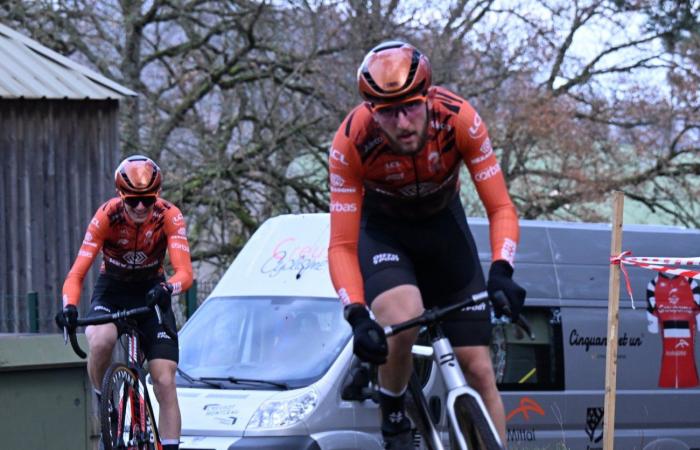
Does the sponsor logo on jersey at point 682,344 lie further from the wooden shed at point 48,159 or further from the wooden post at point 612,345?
the wooden shed at point 48,159

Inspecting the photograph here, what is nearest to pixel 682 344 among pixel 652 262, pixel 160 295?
pixel 652 262

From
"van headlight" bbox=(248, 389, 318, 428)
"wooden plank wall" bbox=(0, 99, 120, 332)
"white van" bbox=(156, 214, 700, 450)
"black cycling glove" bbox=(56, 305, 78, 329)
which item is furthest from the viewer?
"wooden plank wall" bbox=(0, 99, 120, 332)

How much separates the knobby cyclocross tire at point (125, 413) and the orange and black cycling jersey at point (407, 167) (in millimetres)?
3078

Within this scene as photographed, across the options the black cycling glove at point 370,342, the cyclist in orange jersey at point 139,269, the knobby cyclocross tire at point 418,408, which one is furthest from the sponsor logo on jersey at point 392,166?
the cyclist in orange jersey at point 139,269

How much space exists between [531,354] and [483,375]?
629cm

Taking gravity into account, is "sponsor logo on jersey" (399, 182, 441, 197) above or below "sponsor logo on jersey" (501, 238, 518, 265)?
above

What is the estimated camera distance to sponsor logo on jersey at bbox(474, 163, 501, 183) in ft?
17.7

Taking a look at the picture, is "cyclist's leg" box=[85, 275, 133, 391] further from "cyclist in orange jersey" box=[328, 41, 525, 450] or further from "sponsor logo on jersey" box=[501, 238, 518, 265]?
"sponsor logo on jersey" box=[501, 238, 518, 265]

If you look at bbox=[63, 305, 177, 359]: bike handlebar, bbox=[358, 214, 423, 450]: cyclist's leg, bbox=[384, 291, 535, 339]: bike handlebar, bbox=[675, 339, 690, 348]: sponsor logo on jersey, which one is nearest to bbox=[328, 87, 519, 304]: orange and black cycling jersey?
bbox=[358, 214, 423, 450]: cyclist's leg

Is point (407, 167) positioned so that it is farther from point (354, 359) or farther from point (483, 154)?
point (354, 359)

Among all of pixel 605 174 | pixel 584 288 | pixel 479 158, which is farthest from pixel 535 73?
pixel 479 158

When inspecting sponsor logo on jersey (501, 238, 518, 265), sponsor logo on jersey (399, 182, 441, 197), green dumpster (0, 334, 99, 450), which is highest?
sponsor logo on jersey (399, 182, 441, 197)

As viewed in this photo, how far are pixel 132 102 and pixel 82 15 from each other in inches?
60.7

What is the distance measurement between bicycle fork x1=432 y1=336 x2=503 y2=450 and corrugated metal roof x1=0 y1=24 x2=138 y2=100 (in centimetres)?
1345
